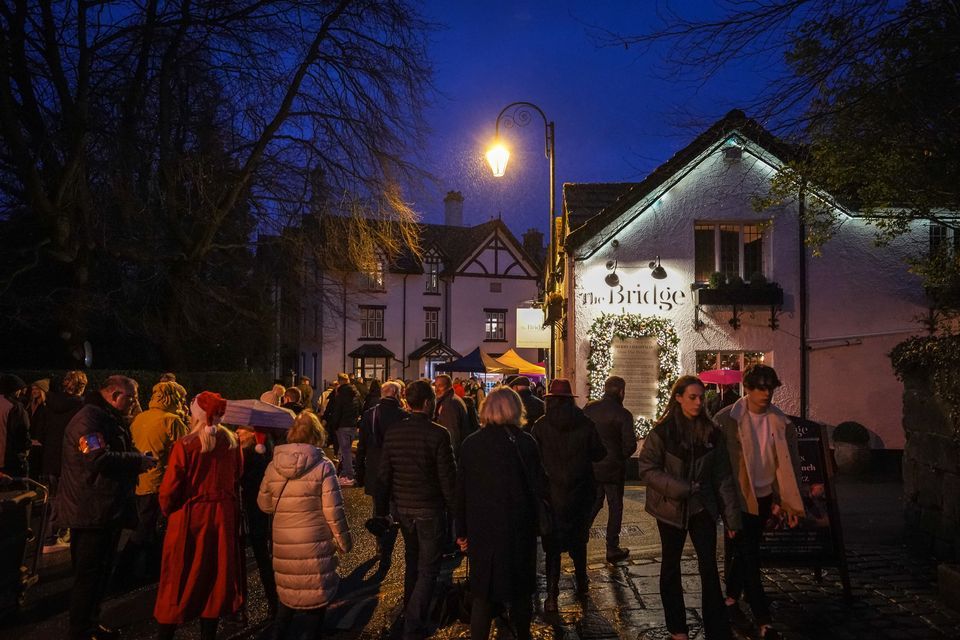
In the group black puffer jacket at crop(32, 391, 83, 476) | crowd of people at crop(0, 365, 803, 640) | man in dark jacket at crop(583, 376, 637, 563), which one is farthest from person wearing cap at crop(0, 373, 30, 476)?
Answer: man in dark jacket at crop(583, 376, 637, 563)

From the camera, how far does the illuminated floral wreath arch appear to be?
16219mm

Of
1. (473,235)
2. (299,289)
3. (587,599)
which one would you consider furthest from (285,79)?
(473,235)

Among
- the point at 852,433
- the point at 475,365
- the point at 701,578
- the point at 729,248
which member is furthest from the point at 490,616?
the point at 475,365

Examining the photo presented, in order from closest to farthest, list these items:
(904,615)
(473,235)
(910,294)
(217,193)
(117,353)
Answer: (904,615)
(910,294)
(217,193)
(117,353)
(473,235)

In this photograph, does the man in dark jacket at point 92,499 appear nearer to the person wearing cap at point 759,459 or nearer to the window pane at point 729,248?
the person wearing cap at point 759,459

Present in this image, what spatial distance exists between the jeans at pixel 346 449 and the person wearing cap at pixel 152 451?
7531 millimetres

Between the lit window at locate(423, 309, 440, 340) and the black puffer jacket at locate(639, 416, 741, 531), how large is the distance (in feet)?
144

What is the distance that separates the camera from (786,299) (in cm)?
1639

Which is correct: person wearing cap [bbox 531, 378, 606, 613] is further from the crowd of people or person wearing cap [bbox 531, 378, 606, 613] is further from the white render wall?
the white render wall

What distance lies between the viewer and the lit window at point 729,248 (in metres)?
16.8

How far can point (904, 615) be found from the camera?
646cm

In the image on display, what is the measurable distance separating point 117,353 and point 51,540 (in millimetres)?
14846

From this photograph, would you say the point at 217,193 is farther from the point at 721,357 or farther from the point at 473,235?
the point at 473,235

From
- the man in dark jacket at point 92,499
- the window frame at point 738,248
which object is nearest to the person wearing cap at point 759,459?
the man in dark jacket at point 92,499
